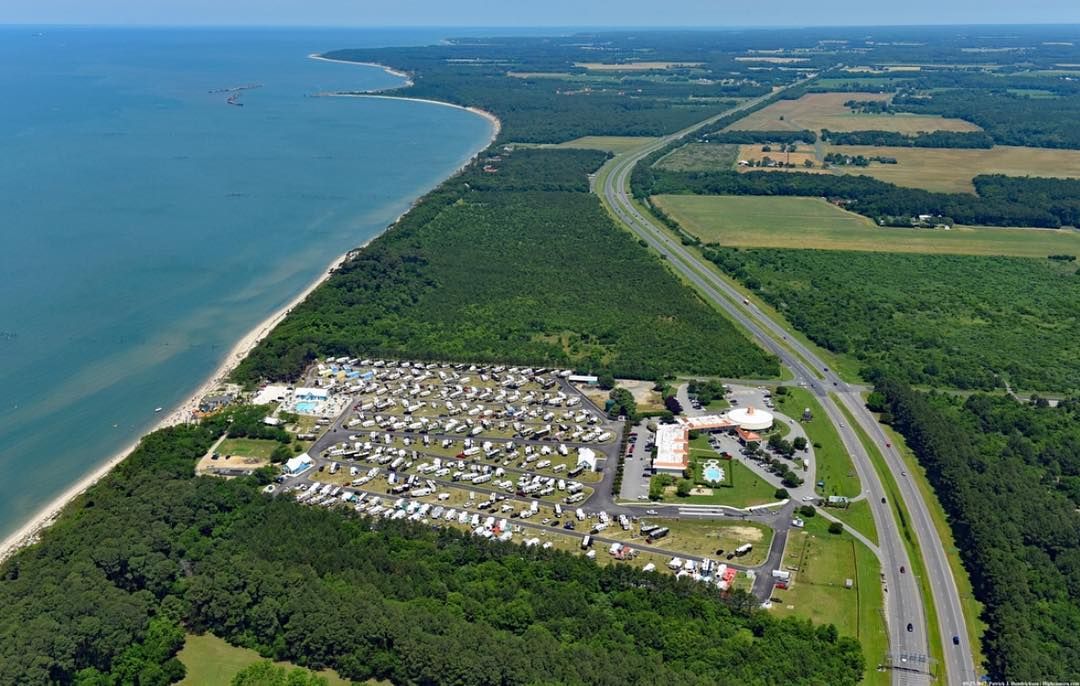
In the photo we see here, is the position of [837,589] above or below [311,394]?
below

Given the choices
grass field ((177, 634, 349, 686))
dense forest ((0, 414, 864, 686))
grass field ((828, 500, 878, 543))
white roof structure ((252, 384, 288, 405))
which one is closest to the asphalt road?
grass field ((828, 500, 878, 543))

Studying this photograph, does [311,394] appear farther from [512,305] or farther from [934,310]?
[934,310]

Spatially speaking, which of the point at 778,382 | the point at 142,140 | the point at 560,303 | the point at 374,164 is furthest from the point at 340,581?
the point at 142,140

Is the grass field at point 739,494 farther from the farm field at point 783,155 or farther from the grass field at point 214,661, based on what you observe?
the farm field at point 783,155

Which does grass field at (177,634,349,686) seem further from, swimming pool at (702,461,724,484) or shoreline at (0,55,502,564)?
swimming pool at (702,461,724,484)

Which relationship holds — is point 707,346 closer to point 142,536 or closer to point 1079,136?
point 142,536

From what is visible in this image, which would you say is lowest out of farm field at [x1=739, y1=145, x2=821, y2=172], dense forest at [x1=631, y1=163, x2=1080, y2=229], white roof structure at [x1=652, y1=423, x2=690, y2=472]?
white roof structure at [x1=652, y1=423, x2=690, y2=472]

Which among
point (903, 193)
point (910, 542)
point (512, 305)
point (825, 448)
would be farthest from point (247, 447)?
point (903, 193)
